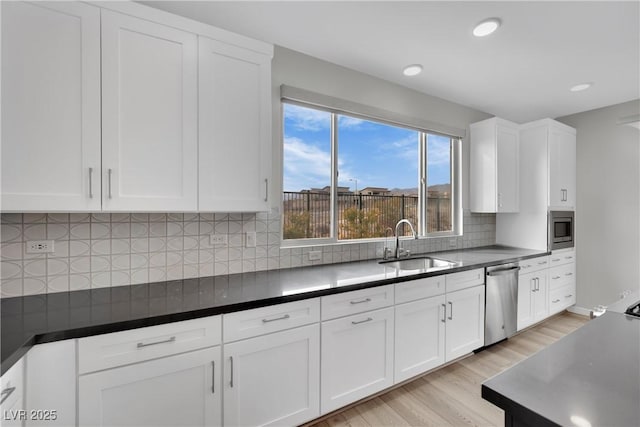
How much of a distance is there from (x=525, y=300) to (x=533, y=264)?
0.41m

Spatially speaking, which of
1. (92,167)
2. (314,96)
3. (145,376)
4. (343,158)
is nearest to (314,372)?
(145,376)

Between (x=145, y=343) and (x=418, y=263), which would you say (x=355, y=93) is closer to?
(x=418, y=263)

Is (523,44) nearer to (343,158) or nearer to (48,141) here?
(343,158)

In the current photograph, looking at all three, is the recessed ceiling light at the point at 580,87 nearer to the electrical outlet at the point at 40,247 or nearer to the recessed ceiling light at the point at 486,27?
the recessed ceiling light at the point at 486,27

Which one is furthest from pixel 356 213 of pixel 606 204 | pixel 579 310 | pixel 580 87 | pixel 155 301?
pixel 579 310

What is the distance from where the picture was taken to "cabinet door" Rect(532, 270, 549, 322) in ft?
10.5

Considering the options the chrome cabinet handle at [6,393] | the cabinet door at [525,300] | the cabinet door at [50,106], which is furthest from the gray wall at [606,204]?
the chrome cabinet handle at [6,393]

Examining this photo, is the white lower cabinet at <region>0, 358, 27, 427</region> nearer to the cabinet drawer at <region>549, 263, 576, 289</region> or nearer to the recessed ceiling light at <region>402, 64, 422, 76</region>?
the recessed ceiling light at <region>402, 64, 422, 76</region>

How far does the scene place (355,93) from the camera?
105 inches

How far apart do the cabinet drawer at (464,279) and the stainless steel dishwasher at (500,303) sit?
14 cm

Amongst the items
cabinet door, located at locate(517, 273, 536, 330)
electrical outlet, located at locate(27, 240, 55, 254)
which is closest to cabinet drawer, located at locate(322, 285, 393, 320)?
electrical outlet, located at locate(27, 240, 55, 254)

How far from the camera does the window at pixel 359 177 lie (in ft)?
7.99

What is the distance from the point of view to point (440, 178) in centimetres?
345

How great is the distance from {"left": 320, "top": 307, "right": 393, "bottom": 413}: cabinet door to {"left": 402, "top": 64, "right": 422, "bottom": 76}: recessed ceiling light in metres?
2.07
